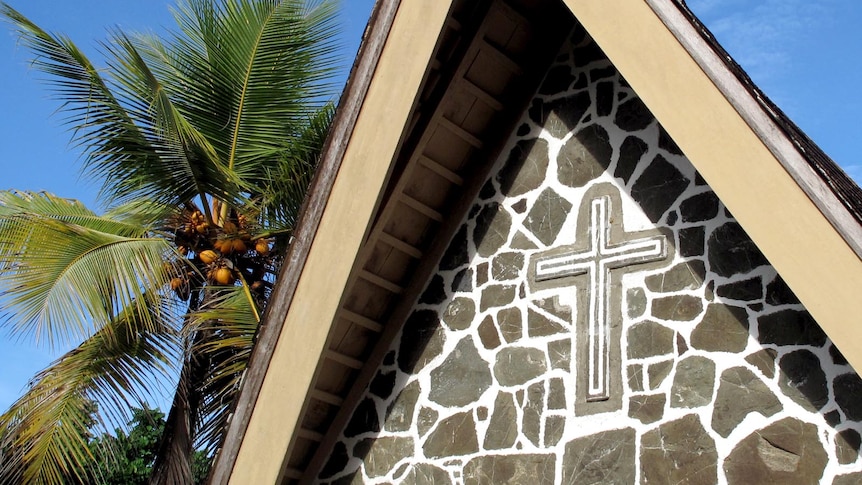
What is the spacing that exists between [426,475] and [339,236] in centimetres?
160

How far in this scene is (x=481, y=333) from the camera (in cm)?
773

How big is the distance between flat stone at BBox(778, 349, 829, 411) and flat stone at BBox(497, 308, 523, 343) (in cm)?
172

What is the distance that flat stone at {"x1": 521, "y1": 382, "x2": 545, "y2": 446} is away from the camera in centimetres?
719

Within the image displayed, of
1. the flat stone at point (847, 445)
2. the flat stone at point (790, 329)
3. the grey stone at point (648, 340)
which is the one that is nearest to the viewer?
the flat stone at point (847, 445)

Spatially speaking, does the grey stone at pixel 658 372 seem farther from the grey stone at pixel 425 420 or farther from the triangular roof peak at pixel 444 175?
the grey stone at pixel 425 420

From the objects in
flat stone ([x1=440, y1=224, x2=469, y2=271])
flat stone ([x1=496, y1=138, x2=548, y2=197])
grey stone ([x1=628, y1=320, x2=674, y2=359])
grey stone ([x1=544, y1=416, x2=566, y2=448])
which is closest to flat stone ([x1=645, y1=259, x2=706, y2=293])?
grey stone ([x1=628, y1=320, x2=674, y2=359])

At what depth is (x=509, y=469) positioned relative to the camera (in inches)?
283

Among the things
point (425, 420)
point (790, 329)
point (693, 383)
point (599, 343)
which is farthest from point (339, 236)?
point (790, 329)

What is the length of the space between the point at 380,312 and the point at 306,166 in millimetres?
5903

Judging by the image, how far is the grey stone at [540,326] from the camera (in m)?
7.38

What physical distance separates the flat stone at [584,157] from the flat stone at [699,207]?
66 centimetres

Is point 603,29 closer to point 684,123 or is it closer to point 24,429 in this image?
point 684,123

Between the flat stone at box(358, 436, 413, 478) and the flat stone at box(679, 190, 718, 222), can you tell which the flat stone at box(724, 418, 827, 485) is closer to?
the flat stone at box(679, 190, 718, 222)

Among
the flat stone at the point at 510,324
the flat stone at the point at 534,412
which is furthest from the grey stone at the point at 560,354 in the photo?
the flat stone at the point at 510,324
